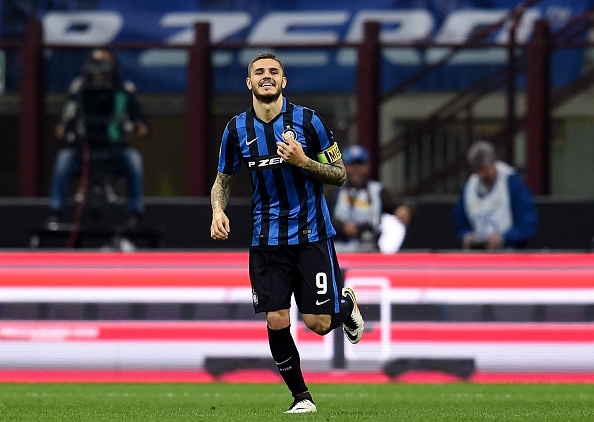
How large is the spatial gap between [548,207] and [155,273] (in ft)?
18.2

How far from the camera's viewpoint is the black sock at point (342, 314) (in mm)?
6871

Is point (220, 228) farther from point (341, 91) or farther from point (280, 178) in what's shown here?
point (341, 91)

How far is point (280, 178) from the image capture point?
6684 mm

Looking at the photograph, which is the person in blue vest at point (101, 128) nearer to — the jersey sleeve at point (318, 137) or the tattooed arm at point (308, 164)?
the jersey sleeve at point (318, 137)

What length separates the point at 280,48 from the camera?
14.1m

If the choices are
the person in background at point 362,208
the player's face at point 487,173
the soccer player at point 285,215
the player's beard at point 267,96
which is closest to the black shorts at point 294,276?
the soccer player at point 285,215

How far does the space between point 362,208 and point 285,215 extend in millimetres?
4517

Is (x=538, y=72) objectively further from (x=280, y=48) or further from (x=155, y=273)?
(x=155, y=273)

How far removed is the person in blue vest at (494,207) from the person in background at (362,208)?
65 cm

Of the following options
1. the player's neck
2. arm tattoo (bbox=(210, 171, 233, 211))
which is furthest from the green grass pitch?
the player's neck

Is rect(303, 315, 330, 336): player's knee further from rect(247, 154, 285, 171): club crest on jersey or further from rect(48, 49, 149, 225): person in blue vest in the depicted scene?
rect(48, 49, 149, 225): person in blue vest

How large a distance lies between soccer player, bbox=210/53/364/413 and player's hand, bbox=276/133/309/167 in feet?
0.48

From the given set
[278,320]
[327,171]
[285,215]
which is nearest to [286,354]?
[278,320]

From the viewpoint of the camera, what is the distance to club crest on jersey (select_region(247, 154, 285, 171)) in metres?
6.64
